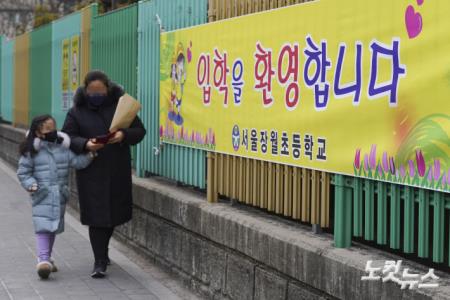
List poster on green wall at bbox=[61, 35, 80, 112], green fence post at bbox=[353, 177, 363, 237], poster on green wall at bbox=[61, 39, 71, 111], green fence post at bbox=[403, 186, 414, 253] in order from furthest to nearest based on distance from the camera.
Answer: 1. poster on green wall at bbox=[61, 39, 71, 111]
2. poster on green wall at bbox=[61, 35, 80, 112]
3. green fence post at bbox=[353, 177, 363, 237]
4. green fence post at bbox=[403, 186, 414, 253]

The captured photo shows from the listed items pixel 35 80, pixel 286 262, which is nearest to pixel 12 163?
pixel 35 80

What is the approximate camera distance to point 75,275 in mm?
8375

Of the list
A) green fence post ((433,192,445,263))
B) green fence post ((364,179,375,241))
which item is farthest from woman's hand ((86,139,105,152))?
green fence post ((433,192,445,263))

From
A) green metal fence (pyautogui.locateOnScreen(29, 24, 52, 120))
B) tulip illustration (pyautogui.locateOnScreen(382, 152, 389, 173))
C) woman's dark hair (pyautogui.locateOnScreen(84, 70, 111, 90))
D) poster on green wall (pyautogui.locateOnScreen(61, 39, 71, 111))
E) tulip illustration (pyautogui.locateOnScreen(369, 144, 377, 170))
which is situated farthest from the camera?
green metal fence (pyautogui.locateOnScreen(29, 24, 52, 120))

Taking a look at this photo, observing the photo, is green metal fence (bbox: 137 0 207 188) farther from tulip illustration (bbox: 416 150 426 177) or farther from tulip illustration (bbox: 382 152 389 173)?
tulip illustration (bbox: 416 150 426 177)

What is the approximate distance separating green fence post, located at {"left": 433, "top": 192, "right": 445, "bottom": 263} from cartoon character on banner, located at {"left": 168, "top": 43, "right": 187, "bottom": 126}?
12.9ft

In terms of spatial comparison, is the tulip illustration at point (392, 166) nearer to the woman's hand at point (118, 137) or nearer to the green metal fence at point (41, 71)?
the woman's hand at point (118, 137)

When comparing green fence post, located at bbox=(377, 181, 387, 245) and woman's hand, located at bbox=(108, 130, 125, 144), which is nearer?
green fence post, located at bbox=(377, 181, 387, 245)

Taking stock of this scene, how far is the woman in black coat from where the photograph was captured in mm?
8227

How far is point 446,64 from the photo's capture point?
4195 mm

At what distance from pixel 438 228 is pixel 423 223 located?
109mm

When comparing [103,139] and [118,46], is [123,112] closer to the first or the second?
[103,139]

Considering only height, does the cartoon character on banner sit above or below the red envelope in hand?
above

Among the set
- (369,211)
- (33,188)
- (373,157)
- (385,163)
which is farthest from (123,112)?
(385,163)
